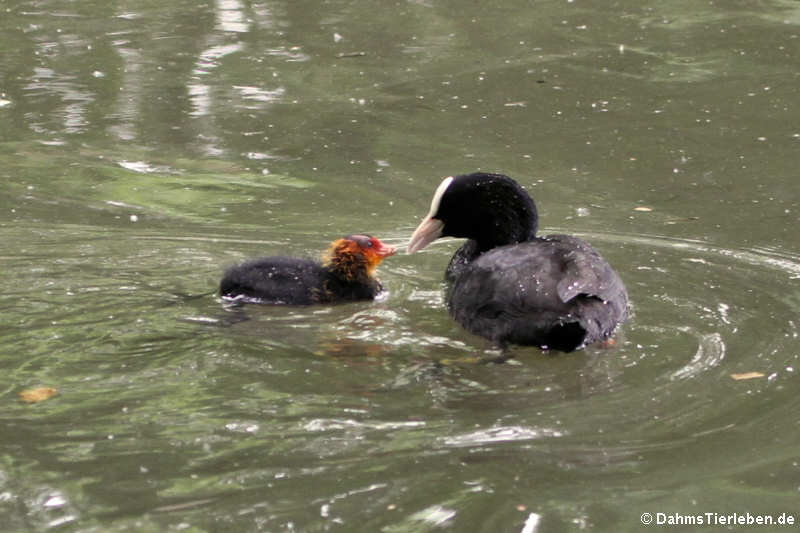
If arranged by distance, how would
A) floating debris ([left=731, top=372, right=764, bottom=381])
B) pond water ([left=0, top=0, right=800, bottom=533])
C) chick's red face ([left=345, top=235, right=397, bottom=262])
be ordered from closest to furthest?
pond water ([left=0, top=0, right=800, bottom=533]) < floating debris ([left=731, top=372, right=764, bottom=381]) < chick's red face ([left=345, top=235, right=397, bottom=262])

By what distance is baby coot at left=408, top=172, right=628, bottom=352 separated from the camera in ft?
19.4

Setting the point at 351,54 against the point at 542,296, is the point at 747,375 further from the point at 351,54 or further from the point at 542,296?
the point at 351,54

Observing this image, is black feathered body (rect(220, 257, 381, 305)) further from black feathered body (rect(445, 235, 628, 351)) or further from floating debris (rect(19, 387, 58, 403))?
floating debris (rect(19, 387, 58, 403))

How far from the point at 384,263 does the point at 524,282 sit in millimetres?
1894

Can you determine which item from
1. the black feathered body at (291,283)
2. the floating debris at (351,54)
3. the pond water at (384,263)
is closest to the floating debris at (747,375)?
the pond water at (384,263)

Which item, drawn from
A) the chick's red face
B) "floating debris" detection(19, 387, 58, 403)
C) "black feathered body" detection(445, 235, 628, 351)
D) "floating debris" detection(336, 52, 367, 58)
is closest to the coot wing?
"black feathered body" detection(445, 235, 628, 351)

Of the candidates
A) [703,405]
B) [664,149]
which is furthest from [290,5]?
[703,405]

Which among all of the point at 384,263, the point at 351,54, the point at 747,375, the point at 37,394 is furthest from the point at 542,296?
the point at 351,54

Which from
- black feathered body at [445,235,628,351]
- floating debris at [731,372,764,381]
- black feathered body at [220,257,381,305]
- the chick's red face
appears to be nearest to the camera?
floating debris at [731,372,764,381]

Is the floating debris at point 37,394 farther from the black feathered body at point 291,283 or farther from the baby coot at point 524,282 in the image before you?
the baby coot at point 524,282

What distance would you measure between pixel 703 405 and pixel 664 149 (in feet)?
17.0

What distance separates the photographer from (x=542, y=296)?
5977mm

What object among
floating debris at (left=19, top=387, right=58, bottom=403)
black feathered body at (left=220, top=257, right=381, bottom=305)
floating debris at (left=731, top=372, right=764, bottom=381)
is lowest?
black feathered body at (left=220, top=257, right=381, bottom=305)

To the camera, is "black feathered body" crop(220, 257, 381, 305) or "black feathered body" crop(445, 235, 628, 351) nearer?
"black feathered body" crop(445, 235, 628, 351)
